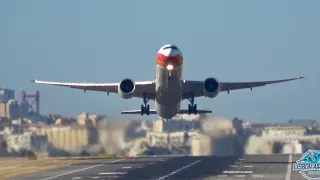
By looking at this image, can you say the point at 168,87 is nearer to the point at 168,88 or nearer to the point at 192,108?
the point at 168,88

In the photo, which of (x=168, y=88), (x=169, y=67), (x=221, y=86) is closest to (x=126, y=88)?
(x=168, y=88)

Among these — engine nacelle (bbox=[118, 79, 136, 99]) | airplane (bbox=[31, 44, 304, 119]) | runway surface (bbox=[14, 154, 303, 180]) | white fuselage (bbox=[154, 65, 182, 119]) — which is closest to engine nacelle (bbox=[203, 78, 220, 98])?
airplane (bbox=[31, 44, 304, 119])

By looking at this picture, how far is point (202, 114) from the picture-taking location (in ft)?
256

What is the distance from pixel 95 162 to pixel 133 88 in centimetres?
1502

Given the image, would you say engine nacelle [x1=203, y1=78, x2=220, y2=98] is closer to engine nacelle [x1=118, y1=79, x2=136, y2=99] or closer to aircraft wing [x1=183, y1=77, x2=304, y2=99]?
aircraft wing [x1=183, y1=77, x2=304, y2=99]

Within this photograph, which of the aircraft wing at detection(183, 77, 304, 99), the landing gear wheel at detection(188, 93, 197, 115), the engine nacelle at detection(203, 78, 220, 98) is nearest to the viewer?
the engine nacelle at detection(203, 78, 220, 98)

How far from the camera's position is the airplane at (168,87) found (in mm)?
61344

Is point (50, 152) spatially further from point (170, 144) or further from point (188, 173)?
point (188, 173)

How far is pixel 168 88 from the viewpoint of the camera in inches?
2454

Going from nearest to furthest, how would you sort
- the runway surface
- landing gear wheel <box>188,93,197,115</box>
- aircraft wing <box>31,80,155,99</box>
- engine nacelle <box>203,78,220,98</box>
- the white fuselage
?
1. the runway surface
2. the white fuselage
3. engine nacelle <box>203,78,220,98</box>
4. aircraft wing <box>31,80,155,99</box>
5. landing gear wheel <box>188,93,197,115</box>

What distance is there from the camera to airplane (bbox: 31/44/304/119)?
61.3 meters

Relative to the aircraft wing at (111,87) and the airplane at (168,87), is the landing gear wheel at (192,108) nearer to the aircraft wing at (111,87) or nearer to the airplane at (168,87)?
the airplane at (168,87)

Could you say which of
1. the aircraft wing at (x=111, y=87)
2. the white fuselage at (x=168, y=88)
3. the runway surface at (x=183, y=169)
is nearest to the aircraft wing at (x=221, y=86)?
the white fuselage at (x=168, y=88)

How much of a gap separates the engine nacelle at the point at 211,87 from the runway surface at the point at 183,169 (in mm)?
5939
